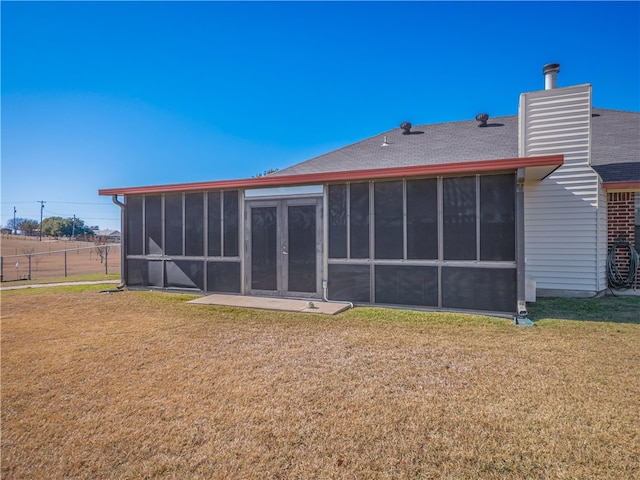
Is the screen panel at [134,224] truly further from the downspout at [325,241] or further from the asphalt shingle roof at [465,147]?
the downspout at [325,241]

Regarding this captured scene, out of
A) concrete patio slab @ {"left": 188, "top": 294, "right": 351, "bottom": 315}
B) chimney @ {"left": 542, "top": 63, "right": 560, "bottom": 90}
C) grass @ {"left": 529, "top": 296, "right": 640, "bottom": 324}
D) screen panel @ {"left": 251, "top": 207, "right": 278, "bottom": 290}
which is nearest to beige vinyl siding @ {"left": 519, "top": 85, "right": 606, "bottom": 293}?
chimney @ {"left": 542, "top": 63, "right": 560, "bottom": 90}

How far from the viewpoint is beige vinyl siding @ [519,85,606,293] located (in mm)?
6805

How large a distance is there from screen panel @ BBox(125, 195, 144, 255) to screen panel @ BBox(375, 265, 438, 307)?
589 centimetres

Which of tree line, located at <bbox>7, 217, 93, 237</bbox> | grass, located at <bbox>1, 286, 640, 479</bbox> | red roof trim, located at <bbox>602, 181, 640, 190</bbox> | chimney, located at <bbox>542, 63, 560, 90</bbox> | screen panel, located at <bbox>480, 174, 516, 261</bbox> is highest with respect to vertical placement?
chimney, located at <bbox>542, 63, 560, 90</bbox>

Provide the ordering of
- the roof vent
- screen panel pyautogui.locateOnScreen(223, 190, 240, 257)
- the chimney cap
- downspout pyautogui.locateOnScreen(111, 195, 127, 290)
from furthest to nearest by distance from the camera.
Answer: the roof vent → downspout pyautogui.locateOnScreen(111, 195, 127, 290) → the chimney cap → screen panel pyautogui.locateOnScreen(223, 190, 240, 257)

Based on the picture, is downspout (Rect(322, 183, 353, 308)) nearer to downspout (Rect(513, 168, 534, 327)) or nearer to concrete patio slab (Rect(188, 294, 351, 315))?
concrete patio slab (Rect(188, 294, 351, 315))

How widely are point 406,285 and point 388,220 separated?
3.91ft

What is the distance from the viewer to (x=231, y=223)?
7270 mm

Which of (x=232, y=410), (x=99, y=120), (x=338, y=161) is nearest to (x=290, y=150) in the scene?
(x=99, y=120)

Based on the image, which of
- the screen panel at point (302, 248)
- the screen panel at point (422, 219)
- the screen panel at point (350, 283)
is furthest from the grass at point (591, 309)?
the screen panel at point (302, 248)

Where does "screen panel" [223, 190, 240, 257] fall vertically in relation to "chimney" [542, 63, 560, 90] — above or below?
below

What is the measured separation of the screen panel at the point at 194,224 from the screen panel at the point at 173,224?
0.17m

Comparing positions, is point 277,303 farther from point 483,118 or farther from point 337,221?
point 483,118

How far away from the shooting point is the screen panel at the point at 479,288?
523 cm
